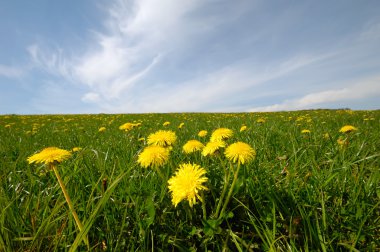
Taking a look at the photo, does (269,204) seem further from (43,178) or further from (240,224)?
(43,178)

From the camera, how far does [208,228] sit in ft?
4.62

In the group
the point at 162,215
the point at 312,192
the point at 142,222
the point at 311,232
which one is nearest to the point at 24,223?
the point at 142,222

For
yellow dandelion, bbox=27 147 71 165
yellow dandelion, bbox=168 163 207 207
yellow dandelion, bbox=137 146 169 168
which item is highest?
yellow dandelion, bbox=27 147 71 165

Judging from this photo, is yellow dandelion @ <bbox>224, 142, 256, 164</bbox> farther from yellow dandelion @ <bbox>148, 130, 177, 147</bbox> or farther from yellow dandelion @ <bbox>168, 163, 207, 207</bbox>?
yellow dandelion @ <bbox>148, 130, 177, 147</bbox>

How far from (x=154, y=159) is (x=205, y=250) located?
25.6 inches

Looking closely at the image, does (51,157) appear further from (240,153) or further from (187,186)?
(240,153)

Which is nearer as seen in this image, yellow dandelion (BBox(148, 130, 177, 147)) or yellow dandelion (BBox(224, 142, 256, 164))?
yellow dandelion (BBox(224, 142, 256, 164))

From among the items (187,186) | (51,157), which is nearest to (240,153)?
(187,186)

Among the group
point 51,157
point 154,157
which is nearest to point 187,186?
point 154,157

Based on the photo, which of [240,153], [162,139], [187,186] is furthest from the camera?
[162,139]

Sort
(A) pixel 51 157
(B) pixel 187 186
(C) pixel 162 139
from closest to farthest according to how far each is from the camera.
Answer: (B) pixel 187 186, (A) pixel 51 157, (C) pixel 162 139

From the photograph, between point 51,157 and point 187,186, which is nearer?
point 187,186

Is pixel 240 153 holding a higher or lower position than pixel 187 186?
higher

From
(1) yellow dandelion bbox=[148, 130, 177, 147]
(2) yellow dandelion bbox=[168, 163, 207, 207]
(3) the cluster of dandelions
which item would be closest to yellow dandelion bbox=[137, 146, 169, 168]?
(3) the cluster of dandelions
